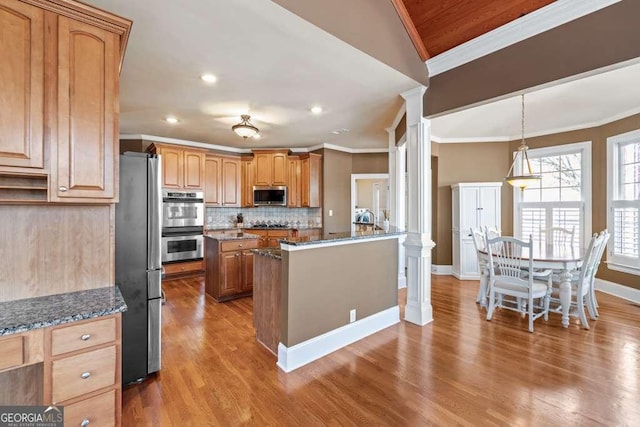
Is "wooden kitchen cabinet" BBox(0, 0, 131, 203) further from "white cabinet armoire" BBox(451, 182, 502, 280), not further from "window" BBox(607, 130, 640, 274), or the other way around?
"window" BBox(607, 130, 640, 274)

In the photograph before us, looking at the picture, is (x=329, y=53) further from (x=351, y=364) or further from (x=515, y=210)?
(x=515, y=210)

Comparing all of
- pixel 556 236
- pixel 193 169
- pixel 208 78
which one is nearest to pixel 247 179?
pixel 193 169

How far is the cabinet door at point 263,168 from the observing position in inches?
247

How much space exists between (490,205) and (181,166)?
580 centimetres

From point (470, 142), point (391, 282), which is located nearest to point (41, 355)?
point (391, 282)

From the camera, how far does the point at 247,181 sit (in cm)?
637

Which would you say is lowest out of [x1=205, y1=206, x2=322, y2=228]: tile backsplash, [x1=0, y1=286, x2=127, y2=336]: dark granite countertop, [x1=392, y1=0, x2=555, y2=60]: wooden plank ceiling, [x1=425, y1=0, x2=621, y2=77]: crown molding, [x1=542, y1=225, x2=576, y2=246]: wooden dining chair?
[x1=0, y1=286, x2=127, y2=336]: dark granite countertop

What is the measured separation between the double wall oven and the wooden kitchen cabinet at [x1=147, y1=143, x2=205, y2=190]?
156mm

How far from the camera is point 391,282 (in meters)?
3.35

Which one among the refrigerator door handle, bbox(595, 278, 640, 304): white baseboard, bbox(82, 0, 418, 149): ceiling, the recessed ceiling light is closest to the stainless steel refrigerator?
the refrigerator door handle

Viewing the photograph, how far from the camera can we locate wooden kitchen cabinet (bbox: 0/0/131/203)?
1399 mm

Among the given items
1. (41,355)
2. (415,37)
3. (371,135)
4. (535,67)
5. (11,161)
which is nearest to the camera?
(41,355)

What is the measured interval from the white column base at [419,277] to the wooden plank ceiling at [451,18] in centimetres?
202

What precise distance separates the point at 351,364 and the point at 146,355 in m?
1.64
